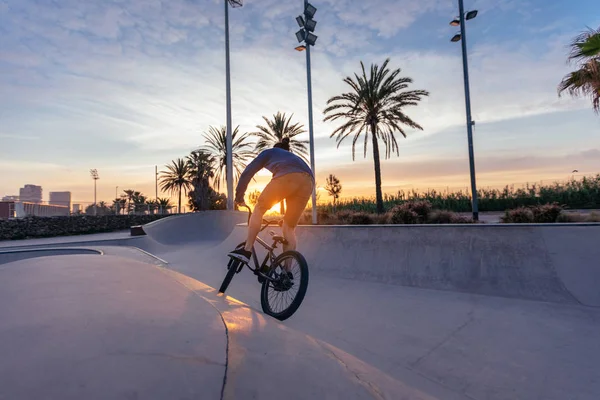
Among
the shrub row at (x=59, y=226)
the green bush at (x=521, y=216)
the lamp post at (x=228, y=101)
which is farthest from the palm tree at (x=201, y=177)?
the green bush at (x=521, y=216)

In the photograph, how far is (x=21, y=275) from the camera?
2932 millimetres

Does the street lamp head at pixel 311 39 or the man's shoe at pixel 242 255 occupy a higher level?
the street lamp head at pixel 311 39

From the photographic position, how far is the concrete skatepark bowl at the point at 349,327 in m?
1.43

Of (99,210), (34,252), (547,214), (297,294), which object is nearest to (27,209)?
(99,210)

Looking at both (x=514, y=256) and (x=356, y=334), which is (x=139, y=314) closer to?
(x=356, y=334)

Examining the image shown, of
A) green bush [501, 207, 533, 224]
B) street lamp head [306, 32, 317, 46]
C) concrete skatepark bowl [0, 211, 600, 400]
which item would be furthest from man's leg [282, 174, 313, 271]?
street lamp head [306, 32, 317, 46]

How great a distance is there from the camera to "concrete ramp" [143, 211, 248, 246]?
739 inches

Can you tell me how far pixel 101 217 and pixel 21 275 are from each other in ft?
111

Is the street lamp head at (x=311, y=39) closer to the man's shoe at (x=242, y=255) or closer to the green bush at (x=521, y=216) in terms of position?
the green bush at (x=521, y=216)

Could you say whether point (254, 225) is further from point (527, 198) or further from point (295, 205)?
point (527, 198)

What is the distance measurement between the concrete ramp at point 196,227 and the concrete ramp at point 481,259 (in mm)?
12360

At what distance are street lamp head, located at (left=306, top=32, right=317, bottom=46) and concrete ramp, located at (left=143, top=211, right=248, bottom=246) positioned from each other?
1029 centimetres

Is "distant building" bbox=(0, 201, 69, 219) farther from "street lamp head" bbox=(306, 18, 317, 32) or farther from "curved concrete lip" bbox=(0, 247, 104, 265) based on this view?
"street lamp head" bbox=(306, 18, 317, 32)

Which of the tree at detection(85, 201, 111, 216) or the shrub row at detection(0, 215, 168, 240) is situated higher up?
the tree at detection(85, 201, 111, 216)
